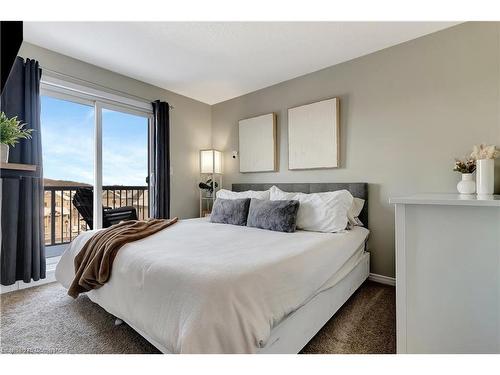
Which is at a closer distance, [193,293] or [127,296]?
[193,293]

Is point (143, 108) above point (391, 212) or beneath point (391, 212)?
above

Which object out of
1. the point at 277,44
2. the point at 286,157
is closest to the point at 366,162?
the point at 286,157

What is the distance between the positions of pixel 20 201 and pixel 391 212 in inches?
148

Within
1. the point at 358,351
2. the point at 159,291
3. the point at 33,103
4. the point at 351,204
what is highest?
the point at 33,103

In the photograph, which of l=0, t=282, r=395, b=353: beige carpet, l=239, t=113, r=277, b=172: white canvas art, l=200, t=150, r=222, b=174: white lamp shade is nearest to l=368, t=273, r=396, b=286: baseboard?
l=0, t=282, r=395, b=353: beige carpet

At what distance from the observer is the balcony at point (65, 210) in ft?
12.1

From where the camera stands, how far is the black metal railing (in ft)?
12.2

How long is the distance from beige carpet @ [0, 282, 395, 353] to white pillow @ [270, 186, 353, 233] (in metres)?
0.69

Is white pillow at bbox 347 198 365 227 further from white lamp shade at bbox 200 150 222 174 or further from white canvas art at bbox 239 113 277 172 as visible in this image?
white lamp shade at bbox 200 150 222 174

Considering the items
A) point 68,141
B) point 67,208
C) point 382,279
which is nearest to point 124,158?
point 68,141
